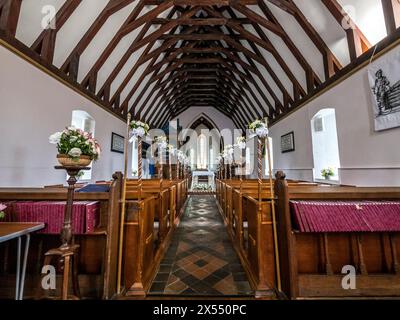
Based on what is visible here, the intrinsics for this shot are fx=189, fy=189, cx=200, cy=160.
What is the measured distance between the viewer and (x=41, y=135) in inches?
120

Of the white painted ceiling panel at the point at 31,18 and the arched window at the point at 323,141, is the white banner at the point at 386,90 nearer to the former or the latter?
the arched window at the point at 323,141

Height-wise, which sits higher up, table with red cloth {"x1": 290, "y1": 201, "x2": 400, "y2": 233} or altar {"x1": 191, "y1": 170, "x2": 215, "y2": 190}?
altar {"x1": 191, "y1": 170, "x2": 215, "y2": 190}

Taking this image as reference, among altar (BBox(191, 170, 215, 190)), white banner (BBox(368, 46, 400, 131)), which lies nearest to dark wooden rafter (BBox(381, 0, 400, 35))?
white banner (BBox(368, 46, 400, 131))

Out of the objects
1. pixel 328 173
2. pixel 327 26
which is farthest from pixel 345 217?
pixel 327 26

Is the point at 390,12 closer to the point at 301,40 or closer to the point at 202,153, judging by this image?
the point at 301,40

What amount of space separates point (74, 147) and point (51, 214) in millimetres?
611

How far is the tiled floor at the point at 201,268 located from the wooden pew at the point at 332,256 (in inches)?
18.9

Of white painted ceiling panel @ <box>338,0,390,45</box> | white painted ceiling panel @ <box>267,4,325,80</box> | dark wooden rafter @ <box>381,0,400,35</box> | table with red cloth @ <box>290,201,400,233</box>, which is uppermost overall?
white painted ceiling panel @ <box>267,4,325,80</box>

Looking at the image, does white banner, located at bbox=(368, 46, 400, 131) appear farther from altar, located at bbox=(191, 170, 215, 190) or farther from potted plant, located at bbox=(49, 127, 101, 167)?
altar, located at bbox=(191, 170, 215, 190)

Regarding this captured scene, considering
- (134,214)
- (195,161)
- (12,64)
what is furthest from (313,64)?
(195,161)

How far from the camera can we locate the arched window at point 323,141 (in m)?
4.18

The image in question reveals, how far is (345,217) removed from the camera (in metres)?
1.46

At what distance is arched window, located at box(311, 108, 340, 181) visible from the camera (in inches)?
165

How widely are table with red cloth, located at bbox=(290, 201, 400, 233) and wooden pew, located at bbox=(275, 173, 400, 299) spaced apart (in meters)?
0.09
